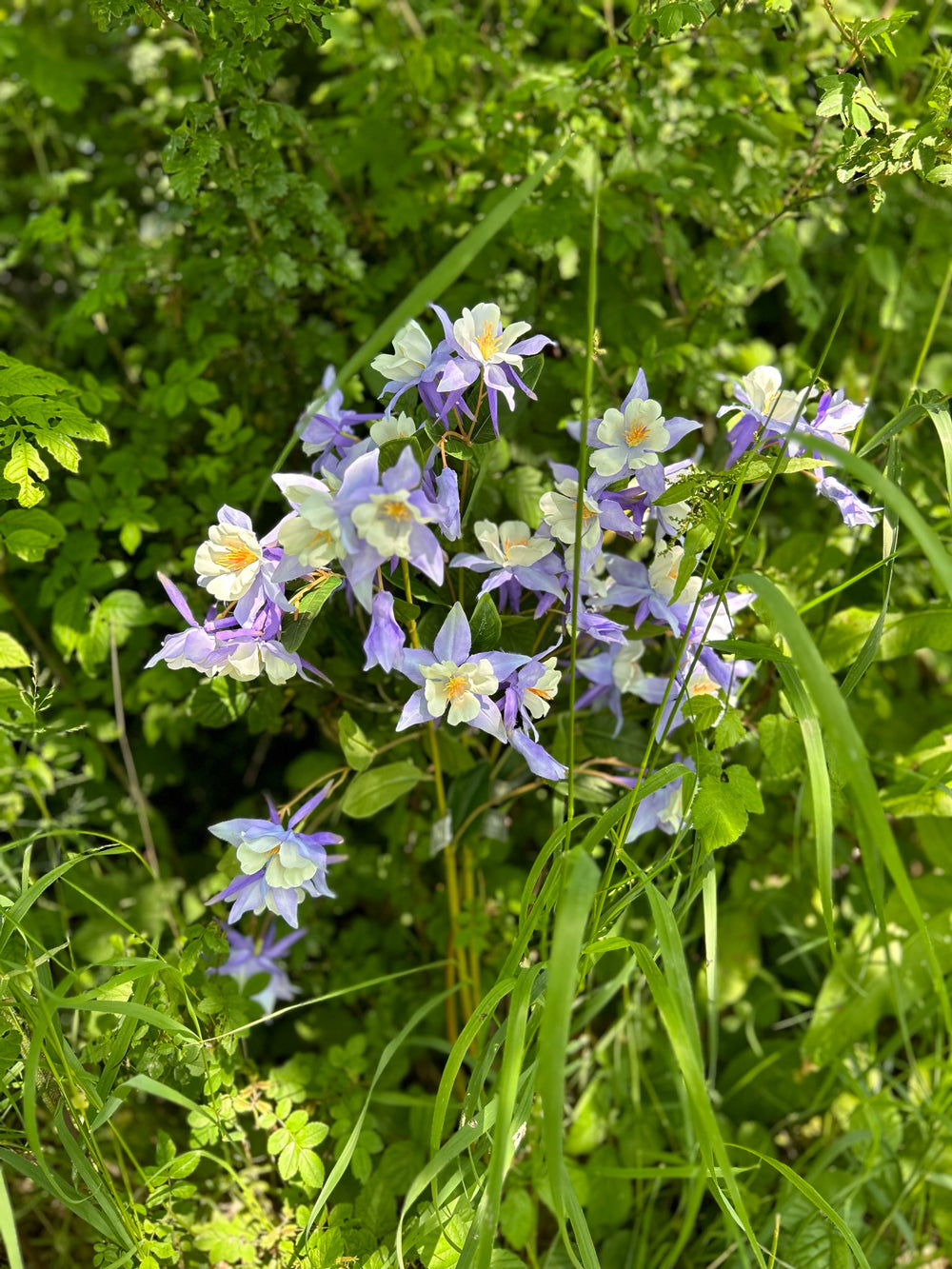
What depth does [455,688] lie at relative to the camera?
983 millimetres

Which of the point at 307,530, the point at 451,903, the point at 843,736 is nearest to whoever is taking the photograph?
the point at 843,736

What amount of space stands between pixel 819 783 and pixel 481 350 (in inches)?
21.1

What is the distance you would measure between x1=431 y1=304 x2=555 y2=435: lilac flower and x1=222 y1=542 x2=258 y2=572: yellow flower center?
25 cm

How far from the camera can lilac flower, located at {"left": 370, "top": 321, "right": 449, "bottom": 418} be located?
1002 millimetres

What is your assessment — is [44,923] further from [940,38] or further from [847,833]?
[940,38]

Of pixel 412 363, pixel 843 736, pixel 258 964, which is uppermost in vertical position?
pixel 412 363

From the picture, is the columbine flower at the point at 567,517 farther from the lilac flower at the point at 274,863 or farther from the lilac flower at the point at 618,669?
the lilac flower at the point at 274,863

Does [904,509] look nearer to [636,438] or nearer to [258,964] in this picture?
[636,438]

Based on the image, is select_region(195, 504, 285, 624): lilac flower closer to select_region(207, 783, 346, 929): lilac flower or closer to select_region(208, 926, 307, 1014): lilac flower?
select_region(207, 783, 346, 929): lilac flower

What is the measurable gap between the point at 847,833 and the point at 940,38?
1.46 m

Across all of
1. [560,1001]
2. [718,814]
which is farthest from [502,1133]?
[718,814]

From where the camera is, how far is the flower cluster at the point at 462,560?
2.95 feet

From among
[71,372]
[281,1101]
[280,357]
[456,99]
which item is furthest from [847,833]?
[71,372]

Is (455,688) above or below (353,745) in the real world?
above
